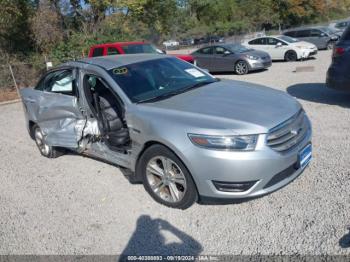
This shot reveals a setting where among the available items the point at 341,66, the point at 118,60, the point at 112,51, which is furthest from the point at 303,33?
the point at 118,60

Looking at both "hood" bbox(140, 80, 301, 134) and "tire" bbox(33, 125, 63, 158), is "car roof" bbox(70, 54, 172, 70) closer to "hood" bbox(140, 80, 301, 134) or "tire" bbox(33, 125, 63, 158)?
"hood" bbox(140, 80, 301, 134)

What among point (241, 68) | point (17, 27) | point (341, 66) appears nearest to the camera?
point (341, 66)

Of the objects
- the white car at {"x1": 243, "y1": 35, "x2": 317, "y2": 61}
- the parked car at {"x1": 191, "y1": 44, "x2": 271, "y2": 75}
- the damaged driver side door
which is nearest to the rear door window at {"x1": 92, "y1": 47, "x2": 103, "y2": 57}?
the parked car at {"x1": 191, "y1": 44, "x2": 271, "y2": 75}

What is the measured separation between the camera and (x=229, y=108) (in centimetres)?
357

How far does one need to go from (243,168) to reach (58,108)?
3272mm

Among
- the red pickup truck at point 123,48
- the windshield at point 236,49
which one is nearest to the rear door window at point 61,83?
the red pickup truck at point 123,48

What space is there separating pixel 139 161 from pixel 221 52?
38.3 ft

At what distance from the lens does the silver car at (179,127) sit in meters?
3.21

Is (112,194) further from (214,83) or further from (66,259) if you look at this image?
(214,83)

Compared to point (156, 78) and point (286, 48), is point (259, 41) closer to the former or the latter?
point (286, 48)

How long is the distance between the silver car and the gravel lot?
28 cm

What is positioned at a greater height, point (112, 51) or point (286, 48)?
point (112, 51)

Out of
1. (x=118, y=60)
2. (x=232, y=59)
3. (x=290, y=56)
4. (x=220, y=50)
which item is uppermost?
(x=118, y=60)

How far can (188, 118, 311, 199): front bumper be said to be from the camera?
315 cm
